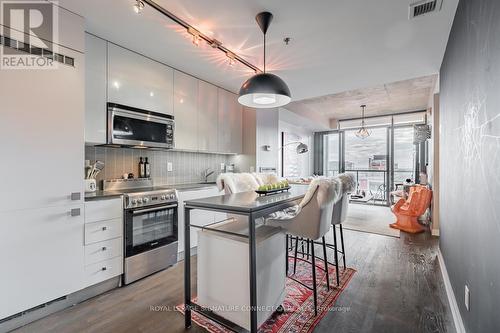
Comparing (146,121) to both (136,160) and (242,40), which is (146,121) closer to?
(136,160)

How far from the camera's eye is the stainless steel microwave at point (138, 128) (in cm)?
255

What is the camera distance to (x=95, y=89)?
2.42 m

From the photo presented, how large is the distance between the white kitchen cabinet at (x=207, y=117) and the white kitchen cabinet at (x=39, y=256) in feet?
6.39


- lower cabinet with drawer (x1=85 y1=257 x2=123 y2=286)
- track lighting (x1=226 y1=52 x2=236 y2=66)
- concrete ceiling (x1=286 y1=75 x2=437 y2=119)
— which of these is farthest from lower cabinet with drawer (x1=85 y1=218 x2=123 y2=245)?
concrete ceiling (x1=286 y1=75 x2=437 y2=119)

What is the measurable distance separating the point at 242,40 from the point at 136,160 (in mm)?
1995

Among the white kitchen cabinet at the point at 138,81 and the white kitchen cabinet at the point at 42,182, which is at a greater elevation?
the white kitchen cabinet at the point at 138,81

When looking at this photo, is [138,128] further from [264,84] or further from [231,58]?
[264,84]

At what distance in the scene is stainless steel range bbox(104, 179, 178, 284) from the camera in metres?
2.43

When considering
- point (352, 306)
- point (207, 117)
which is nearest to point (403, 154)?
point (207, 117)

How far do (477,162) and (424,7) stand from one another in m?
1.47

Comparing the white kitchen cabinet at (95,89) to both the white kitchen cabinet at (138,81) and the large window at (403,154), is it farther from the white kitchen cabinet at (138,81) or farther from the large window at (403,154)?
the large window at (403,154)

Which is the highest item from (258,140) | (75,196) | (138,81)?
(138,81)

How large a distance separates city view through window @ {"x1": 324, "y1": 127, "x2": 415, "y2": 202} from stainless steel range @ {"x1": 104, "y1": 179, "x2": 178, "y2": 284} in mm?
5780

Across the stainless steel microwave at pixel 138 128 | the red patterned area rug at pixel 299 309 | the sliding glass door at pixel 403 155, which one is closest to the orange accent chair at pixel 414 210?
the red patterned area rug at pixel 299 309
